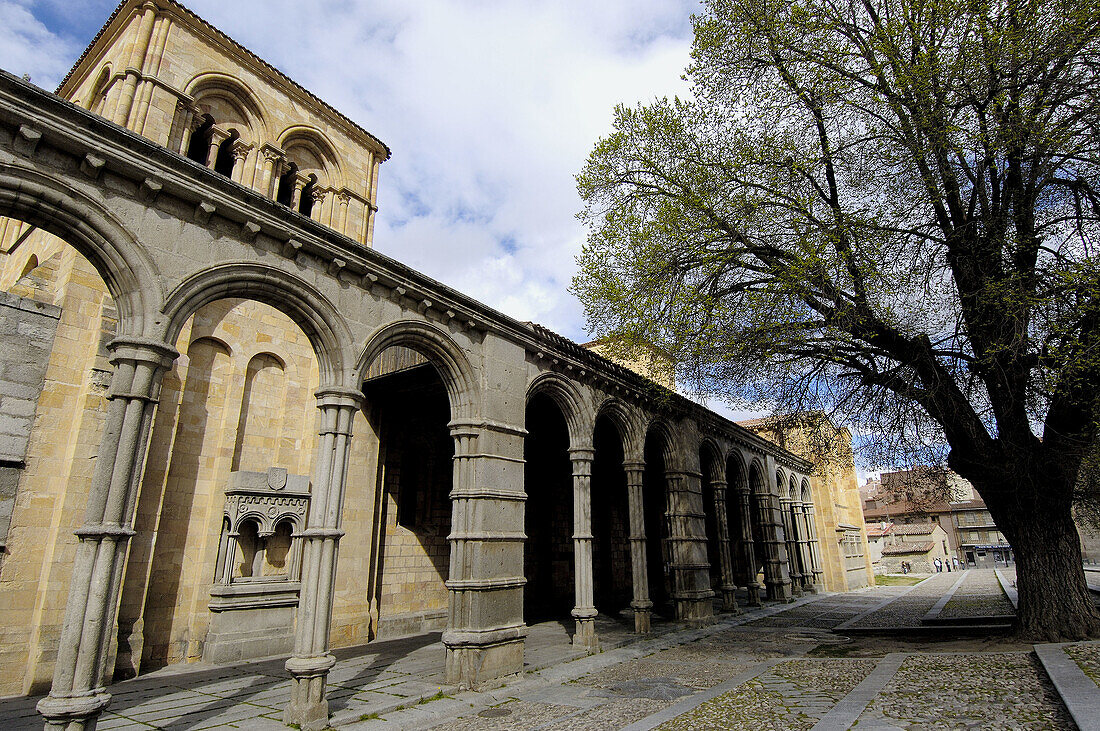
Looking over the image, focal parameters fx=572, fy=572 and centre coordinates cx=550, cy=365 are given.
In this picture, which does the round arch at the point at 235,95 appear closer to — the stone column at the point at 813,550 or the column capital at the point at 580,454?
the column capital at the point at 580,454

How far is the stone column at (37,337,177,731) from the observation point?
4.88 m

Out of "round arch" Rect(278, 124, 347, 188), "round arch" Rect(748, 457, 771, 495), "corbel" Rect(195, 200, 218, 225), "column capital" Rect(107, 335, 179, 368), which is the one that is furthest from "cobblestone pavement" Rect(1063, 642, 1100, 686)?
"round arch" Rect(278, 124, 347, 188)

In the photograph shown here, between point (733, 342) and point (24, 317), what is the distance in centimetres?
1123

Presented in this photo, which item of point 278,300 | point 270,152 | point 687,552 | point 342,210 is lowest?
point 687,552

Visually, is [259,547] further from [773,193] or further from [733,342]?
[773,193]

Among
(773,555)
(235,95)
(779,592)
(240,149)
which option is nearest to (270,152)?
(240,149)

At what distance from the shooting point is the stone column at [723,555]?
1619cm

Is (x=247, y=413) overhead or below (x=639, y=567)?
overhead

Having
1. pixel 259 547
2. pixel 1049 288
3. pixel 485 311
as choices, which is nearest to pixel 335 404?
pixel 485 311

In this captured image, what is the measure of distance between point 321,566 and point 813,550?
24431 millimetres

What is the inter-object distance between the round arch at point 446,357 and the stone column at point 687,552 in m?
7.28

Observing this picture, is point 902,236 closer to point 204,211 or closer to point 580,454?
point 580,454

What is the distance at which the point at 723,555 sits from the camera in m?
16.4

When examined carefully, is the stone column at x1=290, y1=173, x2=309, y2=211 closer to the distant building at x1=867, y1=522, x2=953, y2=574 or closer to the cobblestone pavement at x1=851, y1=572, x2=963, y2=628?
the cobblestone pavement at x1=851, y1=572, x2=963, y2=628
